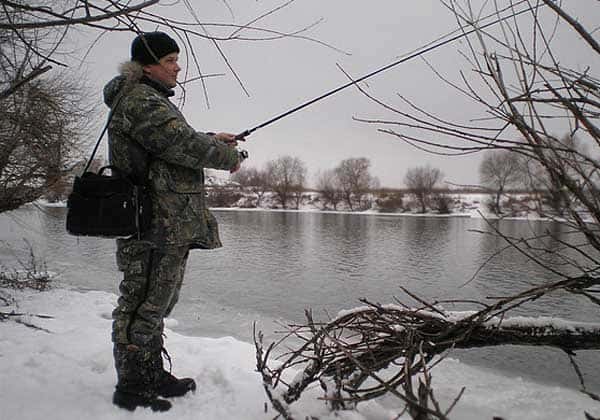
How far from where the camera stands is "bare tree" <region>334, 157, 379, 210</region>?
49312 mm

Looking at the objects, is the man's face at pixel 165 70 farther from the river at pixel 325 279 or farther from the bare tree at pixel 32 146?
the bare tree at pixel 32 146

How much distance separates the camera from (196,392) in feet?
7.38

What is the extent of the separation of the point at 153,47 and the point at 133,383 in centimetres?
170

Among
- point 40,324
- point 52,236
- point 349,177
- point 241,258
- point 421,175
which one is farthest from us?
point 349,177

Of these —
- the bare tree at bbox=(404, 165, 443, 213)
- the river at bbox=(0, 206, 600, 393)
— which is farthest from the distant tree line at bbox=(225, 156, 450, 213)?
the river at bbox=(0, 206, 600, 393)

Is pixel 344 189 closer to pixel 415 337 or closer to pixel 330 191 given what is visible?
pixel 330 191

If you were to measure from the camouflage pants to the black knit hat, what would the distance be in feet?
3.13

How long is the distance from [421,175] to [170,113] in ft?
150

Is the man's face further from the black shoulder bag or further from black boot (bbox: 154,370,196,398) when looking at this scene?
black boot (bbox: 154,370,196,398)

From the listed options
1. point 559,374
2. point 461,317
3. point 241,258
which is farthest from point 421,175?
point 461,317

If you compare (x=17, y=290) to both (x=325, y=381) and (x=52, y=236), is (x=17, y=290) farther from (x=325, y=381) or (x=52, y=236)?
(x=52, y=236)

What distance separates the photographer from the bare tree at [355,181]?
4931 cm

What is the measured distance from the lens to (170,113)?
1964mm

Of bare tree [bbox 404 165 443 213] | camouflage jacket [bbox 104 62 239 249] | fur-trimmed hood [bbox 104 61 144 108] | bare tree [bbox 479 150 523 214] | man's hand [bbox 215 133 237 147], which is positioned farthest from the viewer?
bare tree [bbox 404 165 443 213]
